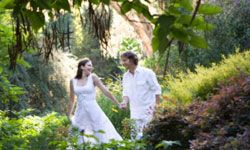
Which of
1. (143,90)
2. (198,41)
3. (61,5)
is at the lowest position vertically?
(143,90)

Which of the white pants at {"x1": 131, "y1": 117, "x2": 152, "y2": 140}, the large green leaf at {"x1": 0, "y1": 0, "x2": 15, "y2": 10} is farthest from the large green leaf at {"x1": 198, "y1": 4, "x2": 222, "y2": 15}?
the white pants at {"x1": 131, "y1": 117, "x2": 152, "y2": 140}

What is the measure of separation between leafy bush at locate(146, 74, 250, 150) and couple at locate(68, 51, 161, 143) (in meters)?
0.46

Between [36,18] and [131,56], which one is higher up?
[36,18]

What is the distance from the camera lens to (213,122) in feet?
19.7

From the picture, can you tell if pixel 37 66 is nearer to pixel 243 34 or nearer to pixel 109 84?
pixel 109 84

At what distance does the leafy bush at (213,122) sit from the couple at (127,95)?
1.52 ft

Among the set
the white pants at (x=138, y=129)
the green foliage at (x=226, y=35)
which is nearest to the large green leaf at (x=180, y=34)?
the white pants at (x=138, y=129)

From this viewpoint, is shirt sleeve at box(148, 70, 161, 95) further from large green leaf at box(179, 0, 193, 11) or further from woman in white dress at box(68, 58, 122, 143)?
large green leaf at box(179, 0, 193, 11)

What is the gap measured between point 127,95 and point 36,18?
259 inches

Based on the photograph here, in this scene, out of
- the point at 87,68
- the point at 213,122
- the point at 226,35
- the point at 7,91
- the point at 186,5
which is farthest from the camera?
the point at 226,35

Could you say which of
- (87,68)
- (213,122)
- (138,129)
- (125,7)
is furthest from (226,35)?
(125,7)

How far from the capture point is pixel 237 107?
579cm

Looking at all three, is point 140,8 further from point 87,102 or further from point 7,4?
point 87,102

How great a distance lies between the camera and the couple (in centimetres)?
838
